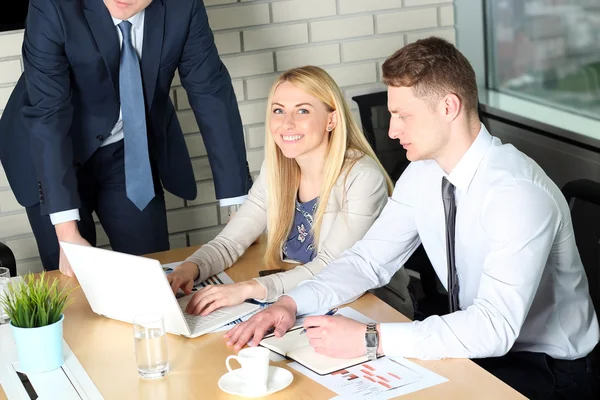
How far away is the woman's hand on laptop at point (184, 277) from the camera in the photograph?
7.17 feet

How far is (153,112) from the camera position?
2.73 metres

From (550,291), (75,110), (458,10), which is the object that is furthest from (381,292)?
(458,10)

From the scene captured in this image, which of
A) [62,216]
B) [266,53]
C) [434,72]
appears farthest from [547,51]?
[62,216]

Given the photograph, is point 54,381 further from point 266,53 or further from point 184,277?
point 266,53

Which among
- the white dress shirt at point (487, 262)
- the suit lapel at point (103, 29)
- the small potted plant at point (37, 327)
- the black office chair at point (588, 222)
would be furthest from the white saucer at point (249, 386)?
the suit lapel at point (103, 29)

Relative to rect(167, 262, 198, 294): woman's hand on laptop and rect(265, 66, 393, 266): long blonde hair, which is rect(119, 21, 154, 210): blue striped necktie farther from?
rect(167, 262, 198, 294): woman's hand on laptop

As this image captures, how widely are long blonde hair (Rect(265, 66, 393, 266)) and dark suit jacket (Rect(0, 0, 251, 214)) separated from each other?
23 centimetres

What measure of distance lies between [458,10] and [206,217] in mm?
1456

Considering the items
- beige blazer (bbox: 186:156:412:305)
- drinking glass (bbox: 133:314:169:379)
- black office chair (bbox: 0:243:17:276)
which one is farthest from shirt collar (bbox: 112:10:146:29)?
drinking glass (bbox: 133:314:169:379)

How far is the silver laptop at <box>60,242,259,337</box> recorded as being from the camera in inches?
73.6

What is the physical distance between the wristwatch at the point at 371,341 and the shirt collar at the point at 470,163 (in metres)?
0.43

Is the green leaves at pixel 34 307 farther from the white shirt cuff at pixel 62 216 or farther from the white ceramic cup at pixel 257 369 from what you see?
the white shirt cuff at pixel 62 216

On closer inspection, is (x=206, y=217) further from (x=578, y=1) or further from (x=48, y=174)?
(x=578, y=1)

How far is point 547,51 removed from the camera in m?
3.64
